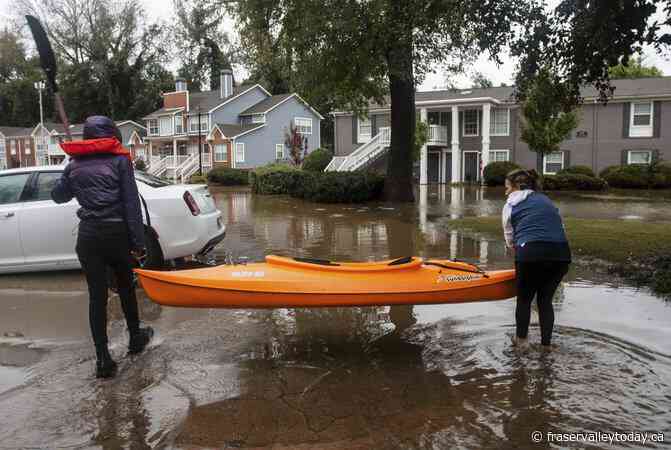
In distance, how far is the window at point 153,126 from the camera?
57.0 m

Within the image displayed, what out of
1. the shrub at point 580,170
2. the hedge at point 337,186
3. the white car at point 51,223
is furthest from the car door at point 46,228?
the shrub at point 580,170

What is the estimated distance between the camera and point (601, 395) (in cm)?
439

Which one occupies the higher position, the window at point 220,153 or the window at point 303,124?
the window at point 303,124

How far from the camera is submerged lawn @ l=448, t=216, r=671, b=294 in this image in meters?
8.20

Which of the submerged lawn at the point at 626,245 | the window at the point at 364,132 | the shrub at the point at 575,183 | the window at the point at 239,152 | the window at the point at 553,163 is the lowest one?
the submerged lawn at the point at 626,245

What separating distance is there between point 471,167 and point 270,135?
61.1 ft

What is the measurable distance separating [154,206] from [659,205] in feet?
61.7

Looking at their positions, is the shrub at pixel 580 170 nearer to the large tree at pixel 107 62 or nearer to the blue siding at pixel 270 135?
the blue siding at pixel 270 135

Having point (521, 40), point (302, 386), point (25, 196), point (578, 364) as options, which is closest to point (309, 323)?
point (302, 386)

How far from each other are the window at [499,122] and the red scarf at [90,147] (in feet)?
114

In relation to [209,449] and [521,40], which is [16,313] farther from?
[521,40]

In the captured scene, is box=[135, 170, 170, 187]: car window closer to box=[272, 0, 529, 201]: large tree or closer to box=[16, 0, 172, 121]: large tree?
box=[272, 0, 529, 201]: large tree

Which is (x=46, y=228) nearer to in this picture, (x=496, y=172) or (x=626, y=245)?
(x=626, y=245)

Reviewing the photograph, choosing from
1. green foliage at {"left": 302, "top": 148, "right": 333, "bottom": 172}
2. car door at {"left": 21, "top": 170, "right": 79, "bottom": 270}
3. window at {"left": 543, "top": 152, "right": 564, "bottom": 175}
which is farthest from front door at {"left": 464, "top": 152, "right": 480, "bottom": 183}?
car door at {"left": 21, "top": 170, "right": 79, "bottom": 270}
